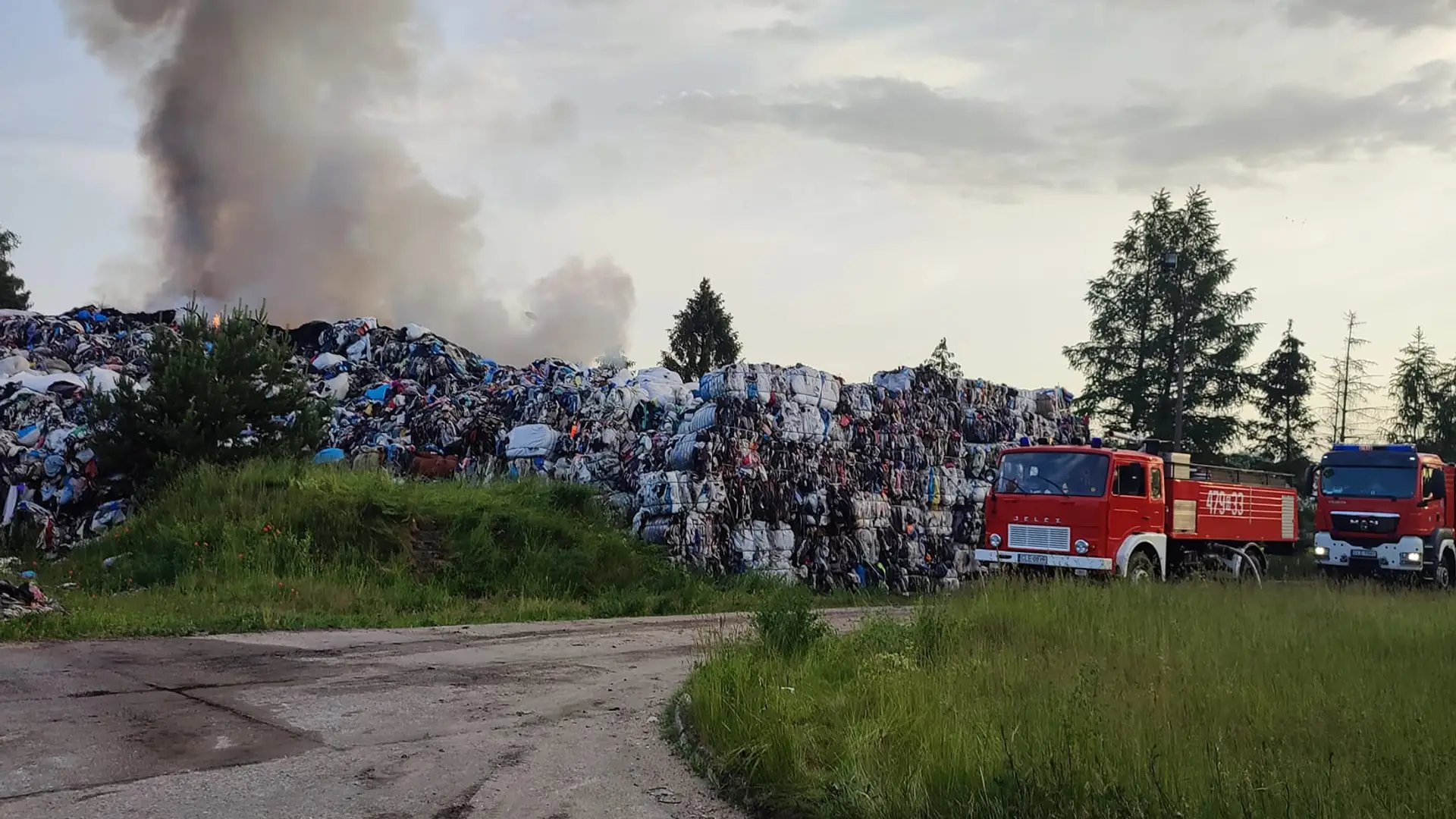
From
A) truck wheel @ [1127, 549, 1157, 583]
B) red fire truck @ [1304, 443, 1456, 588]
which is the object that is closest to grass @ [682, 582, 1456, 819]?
truck wheel @ [1127, 549, 1157, 583]

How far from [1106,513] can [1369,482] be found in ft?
29.0

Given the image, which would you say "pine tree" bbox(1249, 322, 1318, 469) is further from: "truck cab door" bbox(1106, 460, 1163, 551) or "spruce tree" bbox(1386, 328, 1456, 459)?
"truck cab door" bbox(1106, 460, 1163, 551)

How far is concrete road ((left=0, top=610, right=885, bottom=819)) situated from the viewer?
5.70m

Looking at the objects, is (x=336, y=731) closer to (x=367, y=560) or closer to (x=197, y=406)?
(x=367, y=560)

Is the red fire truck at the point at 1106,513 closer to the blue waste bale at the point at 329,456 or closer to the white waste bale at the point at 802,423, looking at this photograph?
the white waste bale at the point at 802,423

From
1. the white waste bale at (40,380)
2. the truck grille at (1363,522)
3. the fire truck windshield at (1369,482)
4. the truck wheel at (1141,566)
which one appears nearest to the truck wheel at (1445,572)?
the truck grille at (1363,522)

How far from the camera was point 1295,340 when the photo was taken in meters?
44.6

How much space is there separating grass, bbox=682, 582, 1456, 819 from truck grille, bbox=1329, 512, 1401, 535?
11889 mm

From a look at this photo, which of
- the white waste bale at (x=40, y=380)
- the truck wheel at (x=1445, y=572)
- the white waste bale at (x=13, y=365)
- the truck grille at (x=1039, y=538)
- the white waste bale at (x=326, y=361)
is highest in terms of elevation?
the white waste bale at (x=326, y=361)

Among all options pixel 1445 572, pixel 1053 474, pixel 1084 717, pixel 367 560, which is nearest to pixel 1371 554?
pixel 1445 572

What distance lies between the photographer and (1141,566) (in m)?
17.1

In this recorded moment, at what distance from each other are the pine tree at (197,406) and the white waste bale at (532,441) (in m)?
3.82

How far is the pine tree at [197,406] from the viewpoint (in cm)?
1694

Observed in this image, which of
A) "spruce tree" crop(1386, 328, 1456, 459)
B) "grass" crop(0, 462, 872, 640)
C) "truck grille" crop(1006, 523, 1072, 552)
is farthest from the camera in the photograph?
"spruce tree" crop(1386, 328, 1456, 459)
